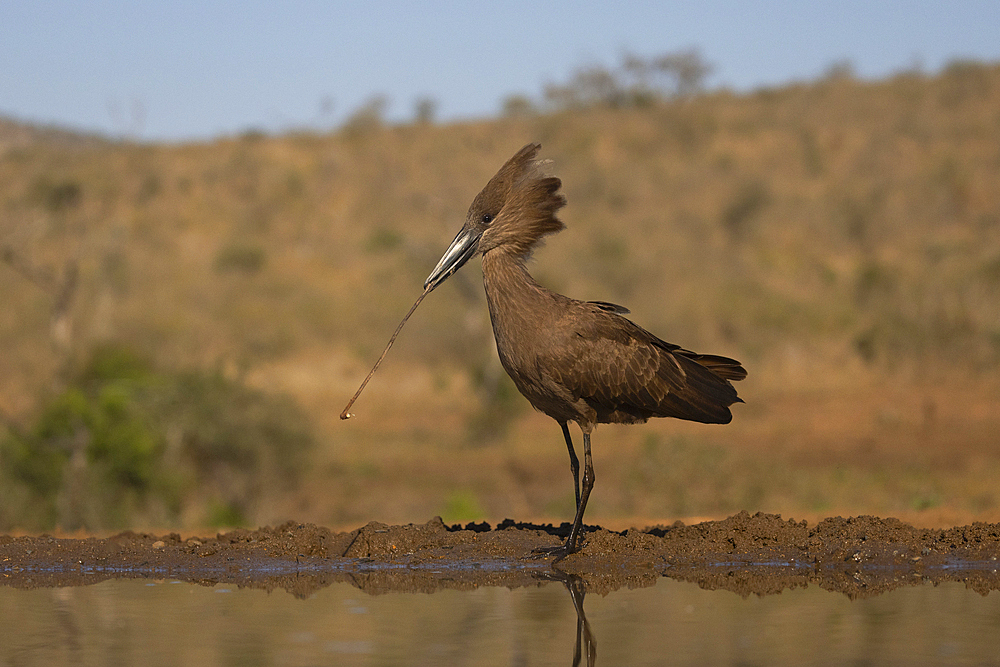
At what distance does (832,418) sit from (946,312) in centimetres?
612

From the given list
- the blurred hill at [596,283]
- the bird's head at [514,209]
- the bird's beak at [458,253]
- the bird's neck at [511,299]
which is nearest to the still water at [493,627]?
the bird's neck at [511,299]

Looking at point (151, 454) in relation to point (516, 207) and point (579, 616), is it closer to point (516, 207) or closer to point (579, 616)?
point (516, 207)

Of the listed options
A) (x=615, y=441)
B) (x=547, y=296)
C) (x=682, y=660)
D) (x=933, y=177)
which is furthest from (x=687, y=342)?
(x=682, y=660)

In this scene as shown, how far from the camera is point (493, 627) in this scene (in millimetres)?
5219

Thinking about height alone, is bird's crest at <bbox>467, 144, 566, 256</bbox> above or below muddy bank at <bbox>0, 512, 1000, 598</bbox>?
above

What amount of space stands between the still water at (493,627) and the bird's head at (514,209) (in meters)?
2.08

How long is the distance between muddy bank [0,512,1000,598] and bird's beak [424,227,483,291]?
1653 mm

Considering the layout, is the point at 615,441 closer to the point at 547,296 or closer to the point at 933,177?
the point at 547,296

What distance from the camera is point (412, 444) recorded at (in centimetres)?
2330

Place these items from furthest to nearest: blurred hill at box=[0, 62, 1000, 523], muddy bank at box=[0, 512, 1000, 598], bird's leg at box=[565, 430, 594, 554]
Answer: blurred hill at box=[0, 62, 1000, 523] → bird's leg at box=[565, 430, 594, 554] → muddy bank at box=[0, 512, 1000, 598]

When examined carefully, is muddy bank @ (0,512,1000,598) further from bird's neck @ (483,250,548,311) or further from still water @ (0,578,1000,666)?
bird's neck @ (483,250,548,311)

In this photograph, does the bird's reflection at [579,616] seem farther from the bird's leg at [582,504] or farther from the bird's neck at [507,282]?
the bird's neck at [507,282]

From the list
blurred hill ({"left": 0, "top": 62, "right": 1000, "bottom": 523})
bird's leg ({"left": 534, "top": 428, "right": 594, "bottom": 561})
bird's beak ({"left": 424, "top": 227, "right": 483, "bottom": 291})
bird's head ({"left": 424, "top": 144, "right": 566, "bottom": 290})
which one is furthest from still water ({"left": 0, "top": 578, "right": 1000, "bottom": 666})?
blurred hill ({"left": 0, "top": 62, "right": 1000, "bottom": 523})

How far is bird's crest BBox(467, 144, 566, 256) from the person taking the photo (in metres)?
7.29
